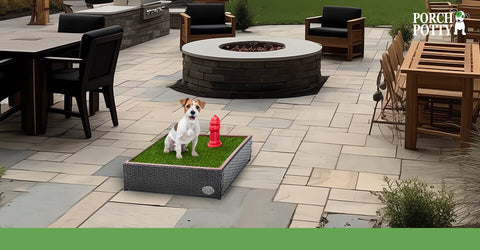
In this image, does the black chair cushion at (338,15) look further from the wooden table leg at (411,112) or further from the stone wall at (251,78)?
the wooden table leg at (411,112)

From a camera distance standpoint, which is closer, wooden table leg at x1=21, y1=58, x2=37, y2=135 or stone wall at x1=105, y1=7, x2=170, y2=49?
wooden table leg at x1=21, y1=58, x2=37, y2=135

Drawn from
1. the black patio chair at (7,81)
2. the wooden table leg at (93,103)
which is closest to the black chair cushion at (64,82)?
the black patio chair at (7,81)

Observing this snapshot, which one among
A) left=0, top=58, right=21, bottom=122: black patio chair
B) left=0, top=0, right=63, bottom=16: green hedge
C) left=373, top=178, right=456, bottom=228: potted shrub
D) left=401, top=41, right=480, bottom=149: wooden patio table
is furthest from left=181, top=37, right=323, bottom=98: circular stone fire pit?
left=0, top=0, right=63, bottom=16: green hedge

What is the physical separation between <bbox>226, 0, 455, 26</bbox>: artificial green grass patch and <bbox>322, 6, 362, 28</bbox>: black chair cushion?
4.69 metres

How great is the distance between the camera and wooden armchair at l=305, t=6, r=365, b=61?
9.37 meters

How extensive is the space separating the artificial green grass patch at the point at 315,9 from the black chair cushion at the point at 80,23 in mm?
A: 8235

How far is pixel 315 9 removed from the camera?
1720cm

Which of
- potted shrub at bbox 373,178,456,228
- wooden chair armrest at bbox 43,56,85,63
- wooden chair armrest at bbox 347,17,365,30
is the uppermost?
wooden chair armrest at bbox 347,17,365,30

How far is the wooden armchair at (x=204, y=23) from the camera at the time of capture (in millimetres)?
9812

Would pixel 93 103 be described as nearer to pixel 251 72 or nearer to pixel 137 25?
pixel 251 72

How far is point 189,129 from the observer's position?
430 cm

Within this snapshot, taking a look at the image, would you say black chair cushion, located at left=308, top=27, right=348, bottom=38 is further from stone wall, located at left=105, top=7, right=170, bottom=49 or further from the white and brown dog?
the white and brown dog

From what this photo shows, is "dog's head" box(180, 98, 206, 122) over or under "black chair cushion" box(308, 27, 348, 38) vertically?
under

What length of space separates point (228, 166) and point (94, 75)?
75.0 inches
